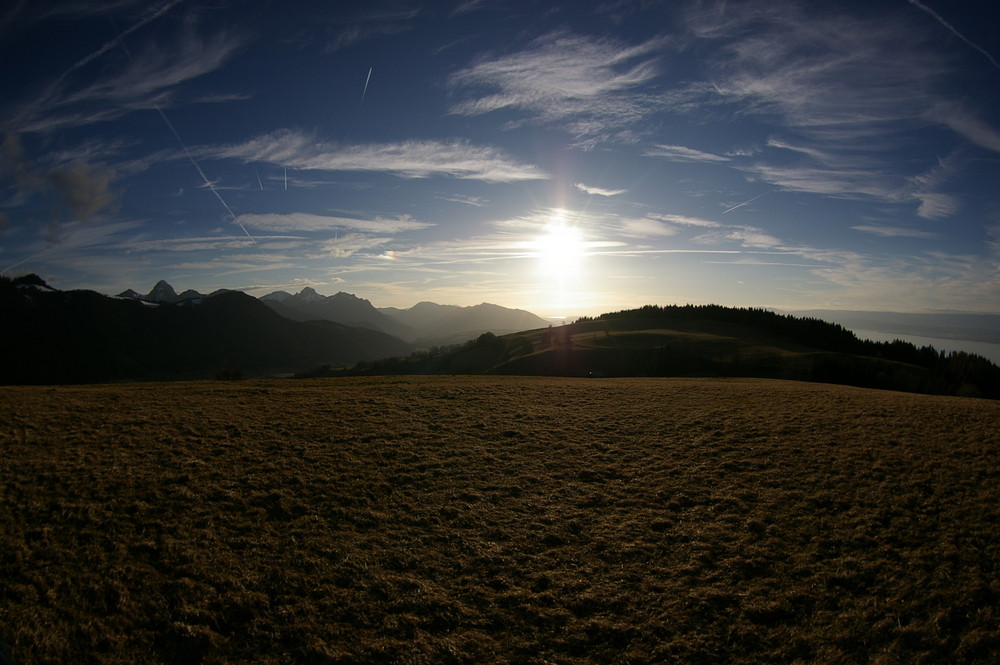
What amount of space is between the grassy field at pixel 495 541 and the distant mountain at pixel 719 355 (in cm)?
6140

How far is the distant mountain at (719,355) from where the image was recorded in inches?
2940

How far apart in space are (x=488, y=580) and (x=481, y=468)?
29.3 feet

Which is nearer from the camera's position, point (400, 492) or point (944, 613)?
point (944, 613)

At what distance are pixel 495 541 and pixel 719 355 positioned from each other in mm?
101913

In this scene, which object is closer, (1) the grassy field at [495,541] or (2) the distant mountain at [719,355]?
(1) the grassy field at [495,541]

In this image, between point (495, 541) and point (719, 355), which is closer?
point (495, 541)

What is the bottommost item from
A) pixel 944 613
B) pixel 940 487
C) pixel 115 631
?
pixel 115 631

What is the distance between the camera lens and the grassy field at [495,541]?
1075 centimetres

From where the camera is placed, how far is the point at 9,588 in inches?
450

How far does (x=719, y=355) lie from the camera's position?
338 ft

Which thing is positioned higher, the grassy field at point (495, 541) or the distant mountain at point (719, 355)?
the distant mountain at point (719, 355)

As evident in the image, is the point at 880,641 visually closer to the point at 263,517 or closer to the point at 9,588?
the point at 263,517

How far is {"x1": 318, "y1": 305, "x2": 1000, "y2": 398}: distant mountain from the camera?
245ft

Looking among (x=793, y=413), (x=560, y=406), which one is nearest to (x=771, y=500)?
(x=793, y=413)
